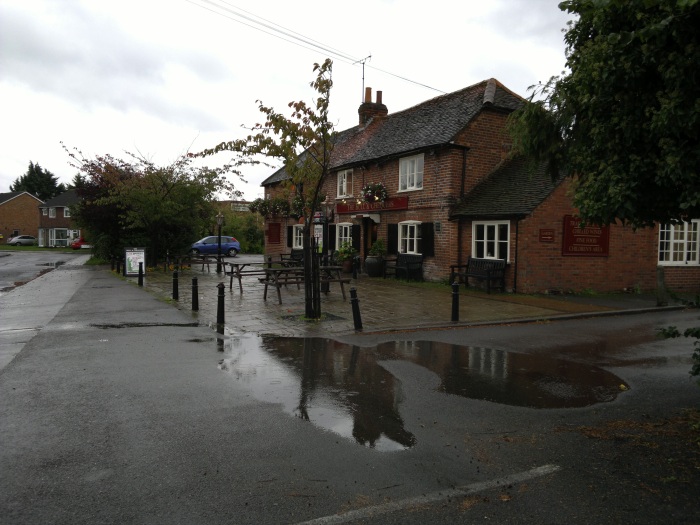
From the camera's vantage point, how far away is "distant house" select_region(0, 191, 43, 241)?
254 ft

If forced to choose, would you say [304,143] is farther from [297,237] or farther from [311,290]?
[297,237]

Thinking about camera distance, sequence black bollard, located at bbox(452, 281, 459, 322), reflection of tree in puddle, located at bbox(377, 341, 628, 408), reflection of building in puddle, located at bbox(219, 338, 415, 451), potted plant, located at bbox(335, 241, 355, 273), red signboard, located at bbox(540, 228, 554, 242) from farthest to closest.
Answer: potted plant, located at bbox(335, 241, 355, 273) → red signboard, located at bbox(540, 228, 554, 242) → black bollard, located at bbox(452, 281, 459, 322) → reflection of tree in puddle, located at bbox(377, 341, 628, 408) → reflection of building in puddle, located at bbox(219, 338, 415, 451)

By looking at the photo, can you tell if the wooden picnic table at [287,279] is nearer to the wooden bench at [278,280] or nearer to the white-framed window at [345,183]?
the wooden bench at [278,280]

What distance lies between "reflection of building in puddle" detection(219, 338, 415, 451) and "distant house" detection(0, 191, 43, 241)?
84.3 m

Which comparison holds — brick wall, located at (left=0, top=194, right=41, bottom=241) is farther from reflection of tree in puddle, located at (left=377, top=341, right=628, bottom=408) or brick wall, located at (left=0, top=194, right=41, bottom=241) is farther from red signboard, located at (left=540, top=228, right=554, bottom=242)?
reflection of tree in puddle, located at (left=377, top=341, right=628, bottom=408)

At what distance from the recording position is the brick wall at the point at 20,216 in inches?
3055

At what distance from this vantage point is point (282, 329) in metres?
9.97

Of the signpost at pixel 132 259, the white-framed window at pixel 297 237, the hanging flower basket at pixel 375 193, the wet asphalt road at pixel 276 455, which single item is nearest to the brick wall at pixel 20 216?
the white-framed window at pixel 297 237

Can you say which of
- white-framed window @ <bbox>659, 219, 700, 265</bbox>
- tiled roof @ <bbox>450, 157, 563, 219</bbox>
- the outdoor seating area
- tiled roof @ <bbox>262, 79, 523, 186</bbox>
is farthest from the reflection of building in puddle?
white-framed window @ <bbox>659, 219, 700, 265</bbox>

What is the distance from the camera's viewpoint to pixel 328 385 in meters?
6.38

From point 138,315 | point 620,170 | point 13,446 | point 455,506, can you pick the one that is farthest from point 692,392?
point 138,315

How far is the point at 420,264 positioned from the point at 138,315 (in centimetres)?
1065

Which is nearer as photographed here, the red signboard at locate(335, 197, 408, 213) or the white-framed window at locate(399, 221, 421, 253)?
the white-framed window at locate(399, 221, 421, 253)

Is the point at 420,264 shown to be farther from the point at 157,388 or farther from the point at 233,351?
the point at 157,388
